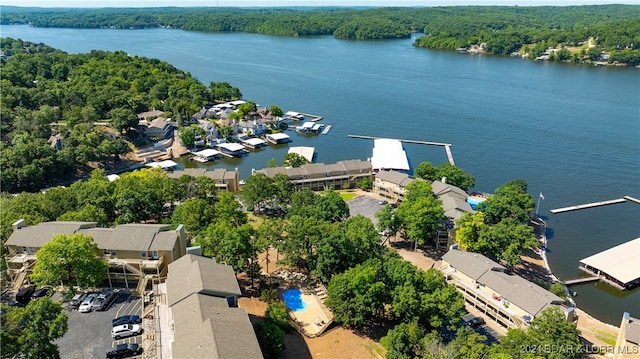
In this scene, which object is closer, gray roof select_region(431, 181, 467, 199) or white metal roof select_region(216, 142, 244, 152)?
gray roof select_region(431, 181, 467, 199)

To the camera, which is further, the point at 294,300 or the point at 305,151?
the point at 305,151

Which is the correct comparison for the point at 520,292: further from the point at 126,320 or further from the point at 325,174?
the point at 325,174

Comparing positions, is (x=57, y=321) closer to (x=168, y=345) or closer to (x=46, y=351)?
(x=46, y=351)

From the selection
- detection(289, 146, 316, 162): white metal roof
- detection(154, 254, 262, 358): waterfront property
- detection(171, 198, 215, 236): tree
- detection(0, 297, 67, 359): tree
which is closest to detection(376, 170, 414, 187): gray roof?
detection(289, 146, 316, 162): white metal roof

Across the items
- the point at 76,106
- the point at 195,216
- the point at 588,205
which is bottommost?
the point at 588,205

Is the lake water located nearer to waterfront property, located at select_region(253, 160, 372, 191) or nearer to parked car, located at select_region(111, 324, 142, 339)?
waterfront property, located at select_region(253, 160, 372, 191)

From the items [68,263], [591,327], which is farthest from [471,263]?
[68,263]

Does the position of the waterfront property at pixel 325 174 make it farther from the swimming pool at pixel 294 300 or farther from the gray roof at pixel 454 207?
the swimming pool at pixel 294 300
